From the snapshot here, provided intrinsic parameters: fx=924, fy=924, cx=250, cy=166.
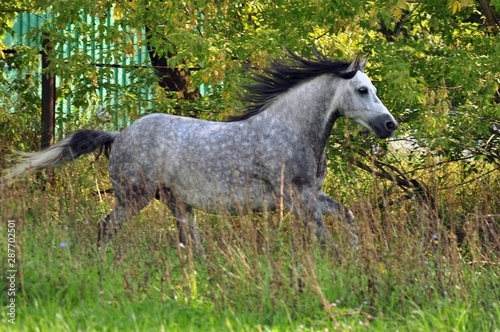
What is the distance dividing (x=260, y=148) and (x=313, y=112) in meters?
0.57

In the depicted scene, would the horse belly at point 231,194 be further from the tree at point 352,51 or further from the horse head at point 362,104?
the tree at point 352,51

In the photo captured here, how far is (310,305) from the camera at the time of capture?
19.5 ft

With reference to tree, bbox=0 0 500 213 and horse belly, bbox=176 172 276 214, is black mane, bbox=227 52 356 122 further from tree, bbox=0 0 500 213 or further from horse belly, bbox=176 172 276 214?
tree, bbox=0 0 500 213

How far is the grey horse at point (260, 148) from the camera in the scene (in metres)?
7.96

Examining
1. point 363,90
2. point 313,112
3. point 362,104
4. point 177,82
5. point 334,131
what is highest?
point 363,90

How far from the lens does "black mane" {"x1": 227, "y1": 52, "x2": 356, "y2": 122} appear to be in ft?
26.7

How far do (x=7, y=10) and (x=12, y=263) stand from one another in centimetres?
591

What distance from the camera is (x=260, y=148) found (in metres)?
8.05

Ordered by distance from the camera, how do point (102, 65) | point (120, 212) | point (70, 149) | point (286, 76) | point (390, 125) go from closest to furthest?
point (390, 125) → point (286, 76) → point (120, 212) → point (70, 149) → point (102, 65)

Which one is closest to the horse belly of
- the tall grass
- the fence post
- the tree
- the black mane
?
the black mane

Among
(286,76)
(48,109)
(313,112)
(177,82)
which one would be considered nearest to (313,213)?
(313,112)

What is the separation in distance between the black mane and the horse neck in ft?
0.30

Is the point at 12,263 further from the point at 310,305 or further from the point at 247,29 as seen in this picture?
the point at 247,29

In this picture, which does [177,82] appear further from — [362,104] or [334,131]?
[362,104]
